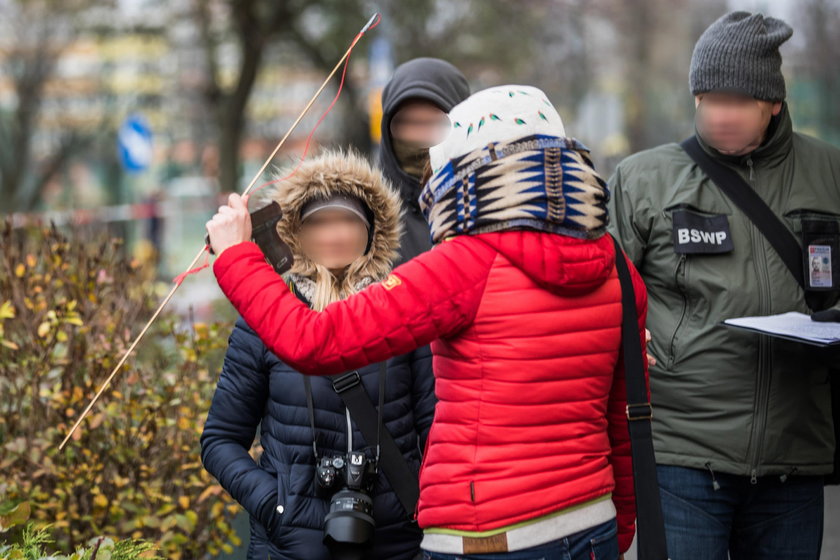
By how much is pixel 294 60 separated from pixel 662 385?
2005cm

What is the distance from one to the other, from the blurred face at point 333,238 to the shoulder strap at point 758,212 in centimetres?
109

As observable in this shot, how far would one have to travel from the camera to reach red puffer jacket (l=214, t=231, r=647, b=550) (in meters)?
2.29

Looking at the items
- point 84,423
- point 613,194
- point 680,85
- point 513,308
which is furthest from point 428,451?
point 680,85

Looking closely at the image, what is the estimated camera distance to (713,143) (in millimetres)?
3367

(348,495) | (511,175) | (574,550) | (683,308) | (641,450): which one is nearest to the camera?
(511,175)

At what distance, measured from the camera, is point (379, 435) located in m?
2.99

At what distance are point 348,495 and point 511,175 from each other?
1.03 metres

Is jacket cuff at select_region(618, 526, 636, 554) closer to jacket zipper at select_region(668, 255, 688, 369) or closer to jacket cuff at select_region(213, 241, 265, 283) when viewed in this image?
jacket zipper at select_region(668, 255, 688, 369)

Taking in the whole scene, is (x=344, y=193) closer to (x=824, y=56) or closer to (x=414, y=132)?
(x=414, y=132)

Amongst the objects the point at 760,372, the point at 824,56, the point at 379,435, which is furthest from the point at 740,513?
the point at 824,56

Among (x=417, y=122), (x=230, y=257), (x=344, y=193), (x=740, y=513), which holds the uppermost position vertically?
(x=417, y=122)

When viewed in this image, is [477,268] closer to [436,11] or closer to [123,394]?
[123,394]

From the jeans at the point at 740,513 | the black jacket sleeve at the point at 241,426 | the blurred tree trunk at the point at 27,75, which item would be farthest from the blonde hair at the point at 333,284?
the blurred tree trunk at the point at 27,75

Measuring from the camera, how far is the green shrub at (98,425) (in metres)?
4.20
